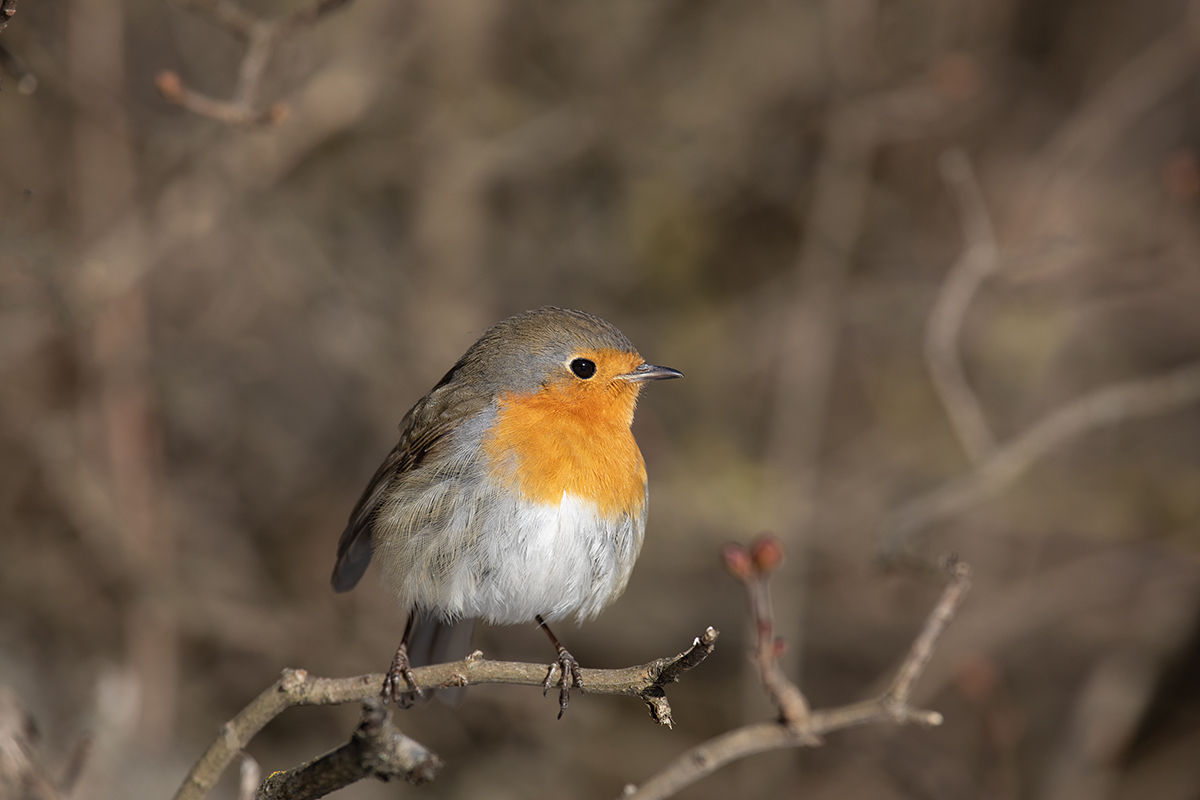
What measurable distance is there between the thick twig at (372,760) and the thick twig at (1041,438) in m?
2.61

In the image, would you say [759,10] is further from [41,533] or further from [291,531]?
[41,533]

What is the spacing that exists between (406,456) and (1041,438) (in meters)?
2.73

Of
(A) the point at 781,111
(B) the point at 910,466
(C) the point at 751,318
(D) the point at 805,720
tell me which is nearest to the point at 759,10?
(A) the point at 781,111

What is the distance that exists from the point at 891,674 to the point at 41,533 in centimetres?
495

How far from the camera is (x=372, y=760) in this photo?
1.99 metres

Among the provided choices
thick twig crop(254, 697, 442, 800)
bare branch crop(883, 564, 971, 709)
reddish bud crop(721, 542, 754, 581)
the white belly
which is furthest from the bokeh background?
reddish bud crop(721, 542, 754, 581)

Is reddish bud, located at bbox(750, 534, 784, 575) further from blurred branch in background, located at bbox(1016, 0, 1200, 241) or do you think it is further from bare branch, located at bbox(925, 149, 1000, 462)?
blurred branch in background, located at bbox(1016, 0, 1200, 241)

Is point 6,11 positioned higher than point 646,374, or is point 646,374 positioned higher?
point 646,374

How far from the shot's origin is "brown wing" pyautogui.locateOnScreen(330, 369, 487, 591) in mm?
3553

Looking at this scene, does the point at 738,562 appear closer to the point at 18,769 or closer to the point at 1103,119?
the point at 18,769

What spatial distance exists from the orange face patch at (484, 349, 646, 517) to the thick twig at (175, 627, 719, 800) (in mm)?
940

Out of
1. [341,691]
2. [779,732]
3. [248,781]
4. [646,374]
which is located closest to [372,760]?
[248,781]

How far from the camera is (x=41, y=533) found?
19.5ft

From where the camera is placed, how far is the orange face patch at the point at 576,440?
10.8 ft
